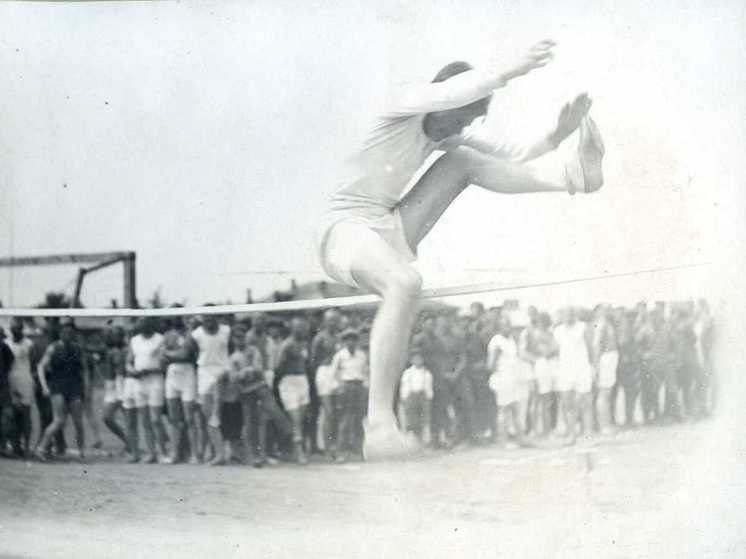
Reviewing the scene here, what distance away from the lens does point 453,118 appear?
4.42 metres

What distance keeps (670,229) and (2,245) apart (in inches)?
118

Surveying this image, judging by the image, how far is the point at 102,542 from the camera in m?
4.59

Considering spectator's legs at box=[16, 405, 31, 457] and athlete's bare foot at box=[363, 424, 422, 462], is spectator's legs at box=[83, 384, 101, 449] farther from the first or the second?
athlete's bare foot at box=[363, 424, 422, 462]

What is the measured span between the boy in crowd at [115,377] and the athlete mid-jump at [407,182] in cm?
99

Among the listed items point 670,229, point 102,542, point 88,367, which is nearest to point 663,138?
point 670,229

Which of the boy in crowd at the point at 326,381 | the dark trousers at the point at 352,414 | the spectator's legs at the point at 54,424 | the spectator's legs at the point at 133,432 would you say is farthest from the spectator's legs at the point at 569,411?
the spectator's legs at the point at 54,424

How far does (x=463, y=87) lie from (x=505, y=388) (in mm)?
1305

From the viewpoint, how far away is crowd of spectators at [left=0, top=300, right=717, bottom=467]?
4.38m

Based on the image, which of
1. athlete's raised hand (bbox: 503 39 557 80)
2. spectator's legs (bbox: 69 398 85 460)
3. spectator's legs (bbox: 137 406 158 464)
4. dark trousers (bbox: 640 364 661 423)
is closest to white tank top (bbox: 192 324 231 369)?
spectator's legs (bbox: 137 406 158 464)

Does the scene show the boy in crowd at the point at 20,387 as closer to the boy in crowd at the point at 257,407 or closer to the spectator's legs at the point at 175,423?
the spectator's legs at the point at 175,423

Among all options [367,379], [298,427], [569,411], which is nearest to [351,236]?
[367,379]

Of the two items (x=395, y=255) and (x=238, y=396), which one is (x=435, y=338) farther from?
(x=238, y=396)

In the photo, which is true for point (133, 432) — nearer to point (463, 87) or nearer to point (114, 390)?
point (114, 390)

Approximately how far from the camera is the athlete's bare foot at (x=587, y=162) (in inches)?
175
